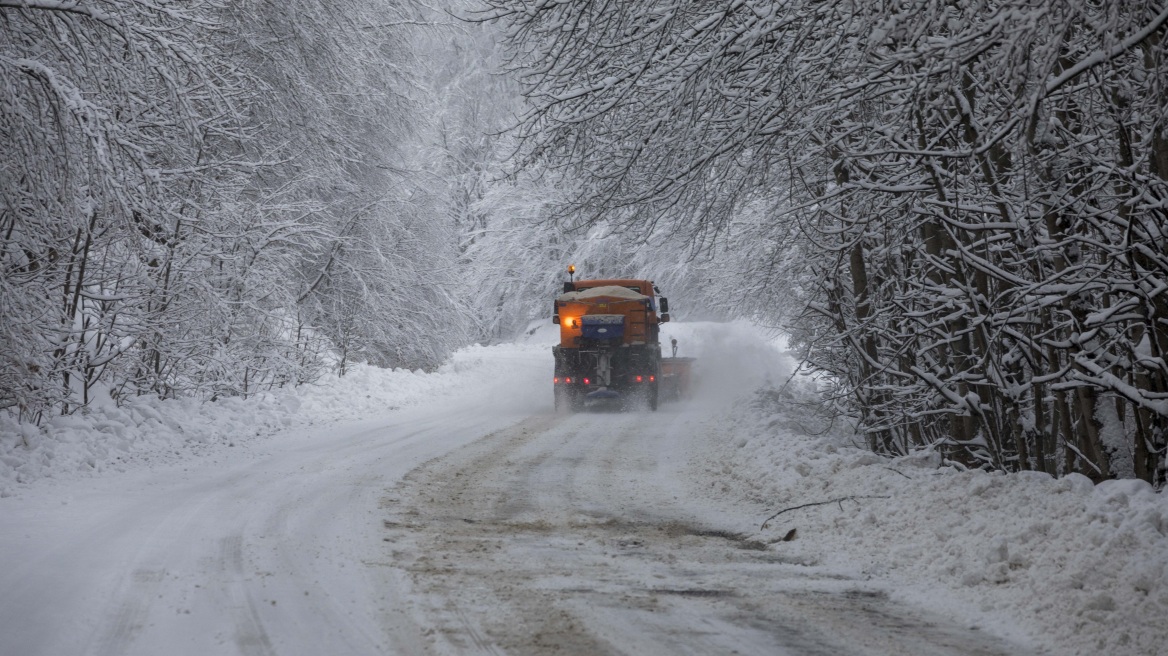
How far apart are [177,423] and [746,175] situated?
8.56 meters

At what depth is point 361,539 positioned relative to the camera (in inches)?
252

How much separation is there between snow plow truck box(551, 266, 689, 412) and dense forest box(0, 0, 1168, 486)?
20.0 feet

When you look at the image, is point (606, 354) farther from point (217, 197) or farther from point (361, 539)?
point (361, 539)

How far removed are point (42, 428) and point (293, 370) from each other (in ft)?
22.6

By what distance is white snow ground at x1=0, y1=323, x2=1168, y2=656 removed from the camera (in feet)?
14.3

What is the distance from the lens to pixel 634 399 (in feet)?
68.7

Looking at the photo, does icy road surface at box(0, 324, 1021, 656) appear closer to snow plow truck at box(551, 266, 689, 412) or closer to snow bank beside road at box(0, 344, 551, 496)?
snow bank beside road at box(0, 344, 551, 496)

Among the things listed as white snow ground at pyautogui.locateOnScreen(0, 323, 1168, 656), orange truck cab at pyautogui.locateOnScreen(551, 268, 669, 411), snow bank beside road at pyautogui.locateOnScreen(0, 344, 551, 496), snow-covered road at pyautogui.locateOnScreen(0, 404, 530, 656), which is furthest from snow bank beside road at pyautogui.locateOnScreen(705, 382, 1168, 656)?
orange truck cab at pyautogui.locateOnScreen(551, 268, 669, 411)

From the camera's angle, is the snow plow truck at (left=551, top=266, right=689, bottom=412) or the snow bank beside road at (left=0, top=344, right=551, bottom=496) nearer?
the snow bank beside road at (left=0, top=344, right=551, bottom=496)

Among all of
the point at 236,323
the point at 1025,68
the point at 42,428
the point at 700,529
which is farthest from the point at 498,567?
the point at 236,323

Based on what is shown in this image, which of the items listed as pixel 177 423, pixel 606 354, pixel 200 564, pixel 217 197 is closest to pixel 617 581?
pixel 200 564

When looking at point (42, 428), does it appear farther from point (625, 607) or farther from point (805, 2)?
point (805, 2)

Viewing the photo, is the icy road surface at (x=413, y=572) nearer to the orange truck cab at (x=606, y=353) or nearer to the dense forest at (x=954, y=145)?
the dense forest at (x=954, y=145)

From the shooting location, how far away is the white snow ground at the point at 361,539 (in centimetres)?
434
